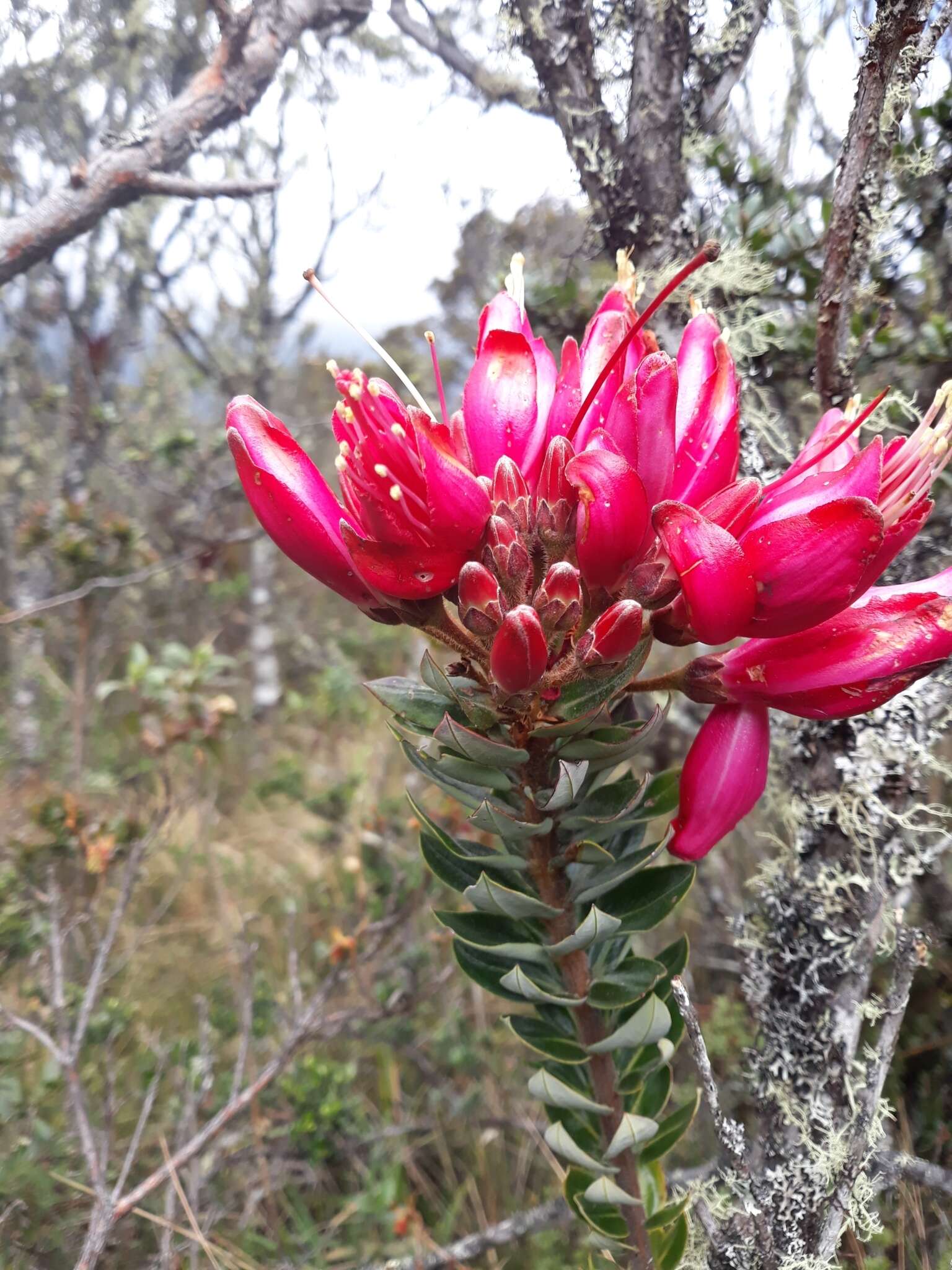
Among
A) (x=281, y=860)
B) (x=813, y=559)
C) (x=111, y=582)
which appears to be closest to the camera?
(x=813, y=559)

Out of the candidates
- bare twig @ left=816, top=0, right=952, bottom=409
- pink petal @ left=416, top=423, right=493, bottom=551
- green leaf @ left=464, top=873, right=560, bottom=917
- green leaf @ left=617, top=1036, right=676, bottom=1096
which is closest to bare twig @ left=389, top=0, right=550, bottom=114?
bare twig @ left=816, top=0, right=952, bottom=409

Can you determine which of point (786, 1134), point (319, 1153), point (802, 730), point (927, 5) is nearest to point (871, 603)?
point (802, 730)

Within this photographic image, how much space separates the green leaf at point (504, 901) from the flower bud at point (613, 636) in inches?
7.9

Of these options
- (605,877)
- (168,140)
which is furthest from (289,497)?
(168,140)

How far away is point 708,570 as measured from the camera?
0.56 metres

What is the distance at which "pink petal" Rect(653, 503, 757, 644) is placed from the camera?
0.56 meters

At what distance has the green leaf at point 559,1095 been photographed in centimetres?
74

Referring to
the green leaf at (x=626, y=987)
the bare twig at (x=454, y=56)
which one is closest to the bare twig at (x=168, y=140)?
the bare twig at (x=454, y=56)

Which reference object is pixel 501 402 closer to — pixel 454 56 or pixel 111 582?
pixel 454 56

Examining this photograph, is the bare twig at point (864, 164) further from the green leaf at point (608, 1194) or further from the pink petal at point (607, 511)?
the green leaf at point (608, 1194)

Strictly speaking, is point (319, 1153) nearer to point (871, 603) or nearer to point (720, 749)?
A: point (720, 749)

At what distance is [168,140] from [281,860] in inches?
104

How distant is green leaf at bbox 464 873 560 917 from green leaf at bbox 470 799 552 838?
0.04 meters

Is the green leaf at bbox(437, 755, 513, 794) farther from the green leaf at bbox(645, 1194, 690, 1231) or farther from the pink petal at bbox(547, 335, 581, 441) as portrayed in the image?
the green leaf at bbox(645, 1194, 690, 1231)
